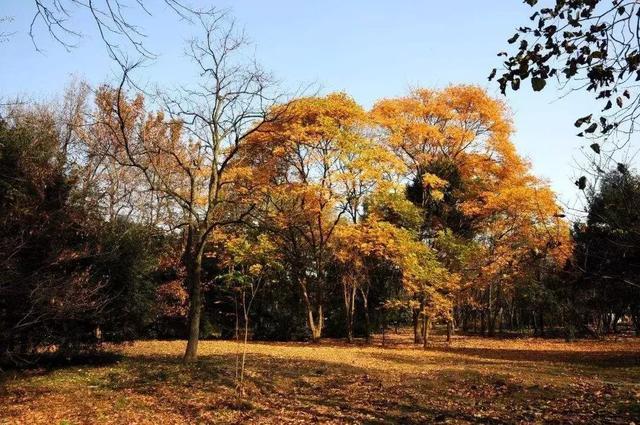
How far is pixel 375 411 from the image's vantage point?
8.14 m

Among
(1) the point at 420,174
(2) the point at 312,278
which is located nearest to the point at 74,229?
(2) the point at 312,278

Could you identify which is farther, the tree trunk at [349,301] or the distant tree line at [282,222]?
the tree trunk at [349,301]

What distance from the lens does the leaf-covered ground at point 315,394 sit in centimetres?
767

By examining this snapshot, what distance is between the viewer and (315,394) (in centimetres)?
975

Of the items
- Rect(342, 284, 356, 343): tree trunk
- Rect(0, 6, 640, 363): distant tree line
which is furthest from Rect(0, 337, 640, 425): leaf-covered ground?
Rect(342, 284, 356, 343): tree trunk

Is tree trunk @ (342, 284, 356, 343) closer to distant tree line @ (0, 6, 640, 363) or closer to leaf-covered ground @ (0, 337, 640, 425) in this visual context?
distant tree line @ (0, 6, 640, 363)

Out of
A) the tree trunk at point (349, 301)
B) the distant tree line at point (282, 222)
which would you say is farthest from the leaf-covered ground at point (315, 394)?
the tree trunk at point (349, 301)

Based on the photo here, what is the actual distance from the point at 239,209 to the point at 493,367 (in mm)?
16381

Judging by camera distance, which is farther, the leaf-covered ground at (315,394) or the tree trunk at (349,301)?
the tree trunk at (349,301)

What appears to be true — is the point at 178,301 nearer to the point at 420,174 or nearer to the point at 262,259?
the point at 262,259

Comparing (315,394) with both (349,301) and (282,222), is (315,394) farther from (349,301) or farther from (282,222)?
(349,301)

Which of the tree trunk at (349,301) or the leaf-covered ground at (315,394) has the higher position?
the tree trunk at (349,301)

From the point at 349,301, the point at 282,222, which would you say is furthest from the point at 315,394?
the point at 349,301

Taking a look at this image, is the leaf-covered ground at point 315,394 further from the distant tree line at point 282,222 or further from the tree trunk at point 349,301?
the tree trunk at point 349,301
